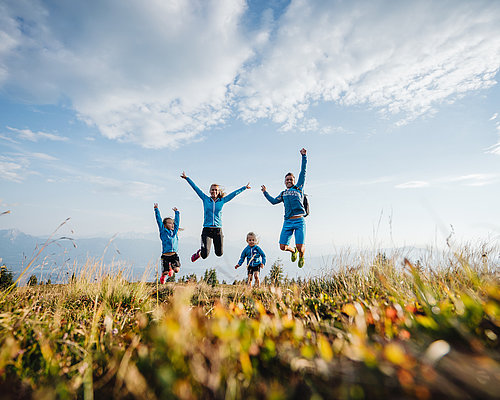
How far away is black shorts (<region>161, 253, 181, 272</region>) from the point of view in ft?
31.2

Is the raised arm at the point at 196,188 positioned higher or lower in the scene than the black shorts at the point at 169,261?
higher

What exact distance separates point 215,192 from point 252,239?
2.03 m

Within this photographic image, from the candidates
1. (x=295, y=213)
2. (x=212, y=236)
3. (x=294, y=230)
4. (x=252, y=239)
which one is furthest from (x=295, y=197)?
(x=212, y=236)

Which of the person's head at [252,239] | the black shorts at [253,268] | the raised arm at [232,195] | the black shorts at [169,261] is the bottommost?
the black shorts at [253,268]

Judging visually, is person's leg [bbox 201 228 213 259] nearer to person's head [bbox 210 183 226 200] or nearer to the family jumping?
the family jumping

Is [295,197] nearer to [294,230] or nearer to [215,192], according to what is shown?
[294,230]

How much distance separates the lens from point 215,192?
9.02 m

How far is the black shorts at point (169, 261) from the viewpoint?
9.52 m

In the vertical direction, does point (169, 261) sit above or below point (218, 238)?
below

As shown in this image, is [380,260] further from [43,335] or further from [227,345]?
[43,335]

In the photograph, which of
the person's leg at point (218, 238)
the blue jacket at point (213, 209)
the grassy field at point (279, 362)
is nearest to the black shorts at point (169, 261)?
the person's leg at point (218, 238)

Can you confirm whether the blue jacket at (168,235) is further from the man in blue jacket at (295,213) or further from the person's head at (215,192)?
the man in blue jacket at (295,213)

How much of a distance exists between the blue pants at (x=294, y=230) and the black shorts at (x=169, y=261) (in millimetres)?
4087

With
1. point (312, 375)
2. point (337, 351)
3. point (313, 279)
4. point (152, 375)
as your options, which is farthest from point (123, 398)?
point (313, 279)
